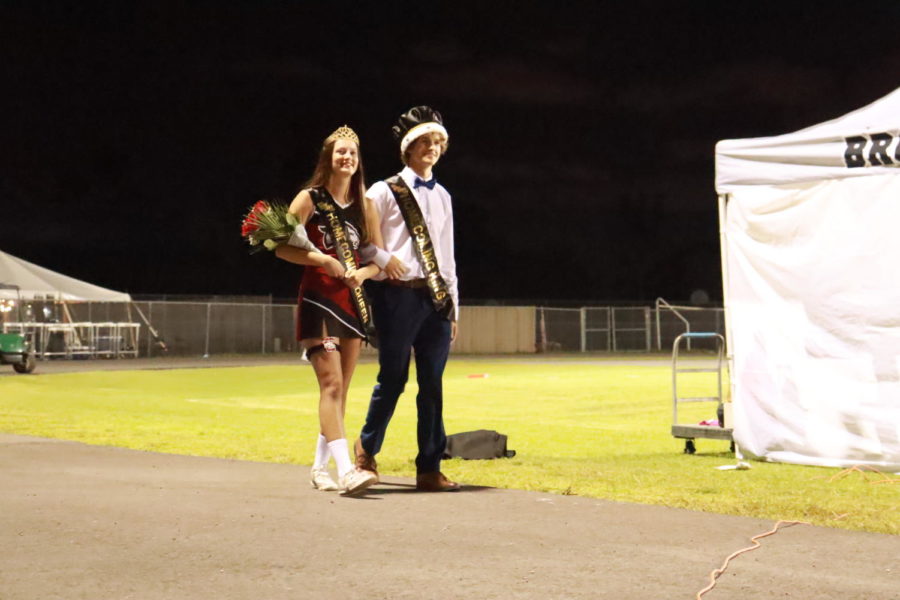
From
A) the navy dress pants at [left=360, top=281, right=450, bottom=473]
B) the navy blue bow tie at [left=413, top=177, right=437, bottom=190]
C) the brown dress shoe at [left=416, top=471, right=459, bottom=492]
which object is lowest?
the brown dress shoe at [left=416, top=471, right=459, bottom=492]

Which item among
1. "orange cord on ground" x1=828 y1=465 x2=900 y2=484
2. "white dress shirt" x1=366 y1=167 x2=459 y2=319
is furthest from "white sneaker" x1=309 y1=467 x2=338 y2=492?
"orange cord on ground" x1=828 y1=465 x2=900 y2=484

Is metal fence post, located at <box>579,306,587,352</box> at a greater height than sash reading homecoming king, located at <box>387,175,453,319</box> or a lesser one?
greater

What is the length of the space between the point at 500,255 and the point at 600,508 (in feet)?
215

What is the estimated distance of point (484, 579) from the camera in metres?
4.59

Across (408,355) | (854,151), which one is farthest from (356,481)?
(854,151)

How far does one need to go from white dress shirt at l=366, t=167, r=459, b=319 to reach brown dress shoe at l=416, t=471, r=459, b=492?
1013 millimetres

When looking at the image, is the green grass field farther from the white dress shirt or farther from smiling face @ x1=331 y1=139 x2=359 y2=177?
smiling face @ x1=331 y1=139 x2=359 y2=177

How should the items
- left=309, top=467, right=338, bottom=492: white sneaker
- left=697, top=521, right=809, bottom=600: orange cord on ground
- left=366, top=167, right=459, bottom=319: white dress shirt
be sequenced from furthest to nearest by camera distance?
left=309, top=467, right=338, bottom=492: white sneaker → left=366, top=167, right=459, bottom=319: white dress shirt → left=697, top=521, right=809, bottom=600: orange cord on ground

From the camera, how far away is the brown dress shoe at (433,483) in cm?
710

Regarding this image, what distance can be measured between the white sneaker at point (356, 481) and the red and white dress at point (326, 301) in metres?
0.80

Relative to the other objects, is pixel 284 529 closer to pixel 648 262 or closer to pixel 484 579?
pixel 484 579

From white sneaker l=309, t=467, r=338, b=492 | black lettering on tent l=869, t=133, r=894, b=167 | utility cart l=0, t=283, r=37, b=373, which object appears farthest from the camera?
utility cart l=0, t=283, r=37, b=373

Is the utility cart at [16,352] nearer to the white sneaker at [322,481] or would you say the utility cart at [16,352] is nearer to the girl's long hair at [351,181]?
Answer: the white sneaker at [322,481]

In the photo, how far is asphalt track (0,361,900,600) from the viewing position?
4.45 meters
